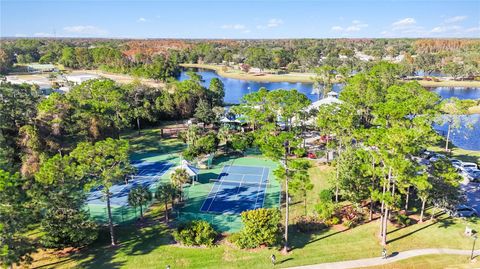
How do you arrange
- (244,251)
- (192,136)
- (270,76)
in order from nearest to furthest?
(244,251) → (192,136) → (270,76)

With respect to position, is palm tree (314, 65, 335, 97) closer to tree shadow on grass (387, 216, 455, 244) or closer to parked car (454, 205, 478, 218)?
parked car (454, 205, 478, 218)

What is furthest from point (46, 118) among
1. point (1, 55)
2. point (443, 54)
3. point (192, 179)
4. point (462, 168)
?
point (443, 54)

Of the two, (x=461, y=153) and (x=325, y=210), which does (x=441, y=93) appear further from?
(x=325, y=210)

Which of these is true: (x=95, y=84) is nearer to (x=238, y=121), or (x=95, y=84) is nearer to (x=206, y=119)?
(x=206, y=119)

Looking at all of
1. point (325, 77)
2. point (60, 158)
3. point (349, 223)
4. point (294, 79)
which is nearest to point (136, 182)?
point (60, 158)

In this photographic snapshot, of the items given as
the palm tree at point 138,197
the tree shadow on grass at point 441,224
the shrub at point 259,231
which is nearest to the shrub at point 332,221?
the tree shadow on grass at point 441,224

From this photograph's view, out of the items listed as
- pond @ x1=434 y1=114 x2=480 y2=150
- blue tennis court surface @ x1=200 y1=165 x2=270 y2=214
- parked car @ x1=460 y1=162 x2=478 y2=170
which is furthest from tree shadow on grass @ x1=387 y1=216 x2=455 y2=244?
pond @ x1=434 y1=114 x2=480 y2=150

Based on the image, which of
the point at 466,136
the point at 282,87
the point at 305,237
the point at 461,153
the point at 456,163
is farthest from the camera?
the point at 282,87
